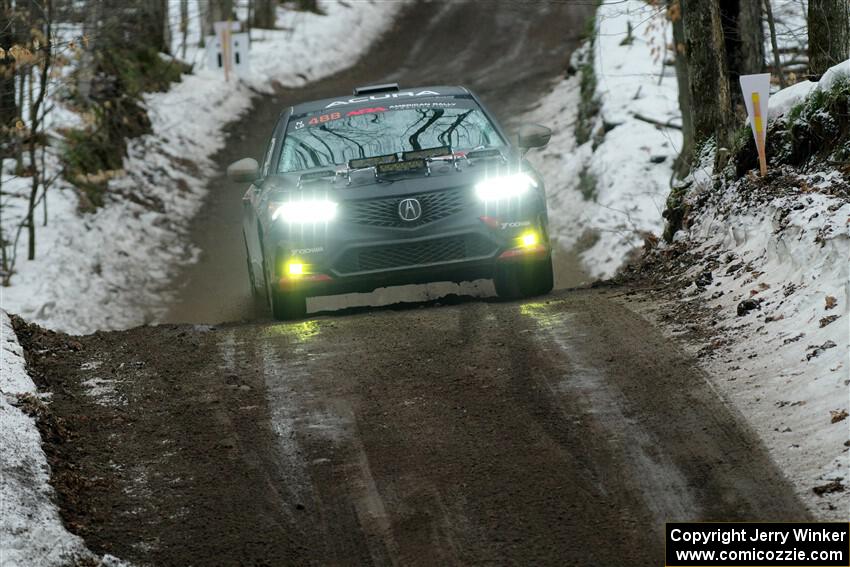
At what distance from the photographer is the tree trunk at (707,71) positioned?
11727 millimetres

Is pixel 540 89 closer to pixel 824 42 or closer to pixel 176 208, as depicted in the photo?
pixel 176 208

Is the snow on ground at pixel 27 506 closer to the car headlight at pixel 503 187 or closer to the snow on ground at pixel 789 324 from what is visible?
the snow on ground at pixel 789 324

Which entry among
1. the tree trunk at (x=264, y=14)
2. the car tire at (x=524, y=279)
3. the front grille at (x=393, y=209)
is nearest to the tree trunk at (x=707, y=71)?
the car tire at (x=524, y=279)

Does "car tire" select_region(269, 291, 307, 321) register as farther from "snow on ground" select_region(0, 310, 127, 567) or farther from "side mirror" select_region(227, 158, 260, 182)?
"snow on ground" select_region(0, 310, 127, 567)

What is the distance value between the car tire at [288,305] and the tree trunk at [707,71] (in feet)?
14.4

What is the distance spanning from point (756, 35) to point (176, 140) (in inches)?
543

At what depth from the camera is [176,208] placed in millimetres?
21188

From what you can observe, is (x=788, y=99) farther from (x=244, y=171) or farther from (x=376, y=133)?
(x=244, y=171)

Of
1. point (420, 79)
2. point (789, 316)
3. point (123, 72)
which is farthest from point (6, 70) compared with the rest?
point (420, 79)

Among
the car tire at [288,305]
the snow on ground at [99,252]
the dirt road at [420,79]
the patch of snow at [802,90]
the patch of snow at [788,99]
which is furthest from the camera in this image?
the dirt road at [420,79]

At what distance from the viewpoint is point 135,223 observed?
2002 cm

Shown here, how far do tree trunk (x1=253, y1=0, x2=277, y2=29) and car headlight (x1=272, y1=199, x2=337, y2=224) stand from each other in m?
27.4

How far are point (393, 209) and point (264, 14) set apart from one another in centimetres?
2798

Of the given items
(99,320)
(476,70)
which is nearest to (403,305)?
(99,320)
